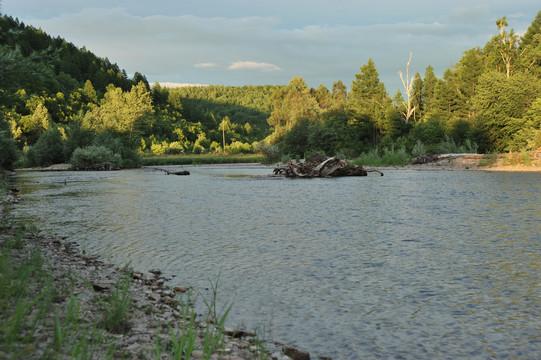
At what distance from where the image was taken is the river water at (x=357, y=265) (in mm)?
4516

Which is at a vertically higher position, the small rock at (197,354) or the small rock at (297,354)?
the small rock at (197,354)

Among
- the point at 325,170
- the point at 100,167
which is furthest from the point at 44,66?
the point at 100,167

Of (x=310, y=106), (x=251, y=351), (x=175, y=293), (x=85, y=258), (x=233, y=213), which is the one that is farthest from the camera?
(x=310, y=106)

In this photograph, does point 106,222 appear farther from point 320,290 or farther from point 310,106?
point 310,106

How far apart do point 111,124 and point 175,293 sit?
83851 millimetres

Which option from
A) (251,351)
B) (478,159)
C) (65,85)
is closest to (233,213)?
(251,351)

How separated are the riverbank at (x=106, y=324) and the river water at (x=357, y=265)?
52cm

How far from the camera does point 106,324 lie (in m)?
4.24

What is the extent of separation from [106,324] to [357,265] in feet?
15.5

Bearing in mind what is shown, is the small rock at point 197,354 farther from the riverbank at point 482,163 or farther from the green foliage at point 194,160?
the green foliage at point 194,160

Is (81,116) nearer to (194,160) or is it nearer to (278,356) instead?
(194,160)

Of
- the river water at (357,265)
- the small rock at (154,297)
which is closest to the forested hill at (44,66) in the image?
the small rock at (154,297)

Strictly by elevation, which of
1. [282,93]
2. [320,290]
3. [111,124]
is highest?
[282,93]

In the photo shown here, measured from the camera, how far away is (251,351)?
4039 millimetres
